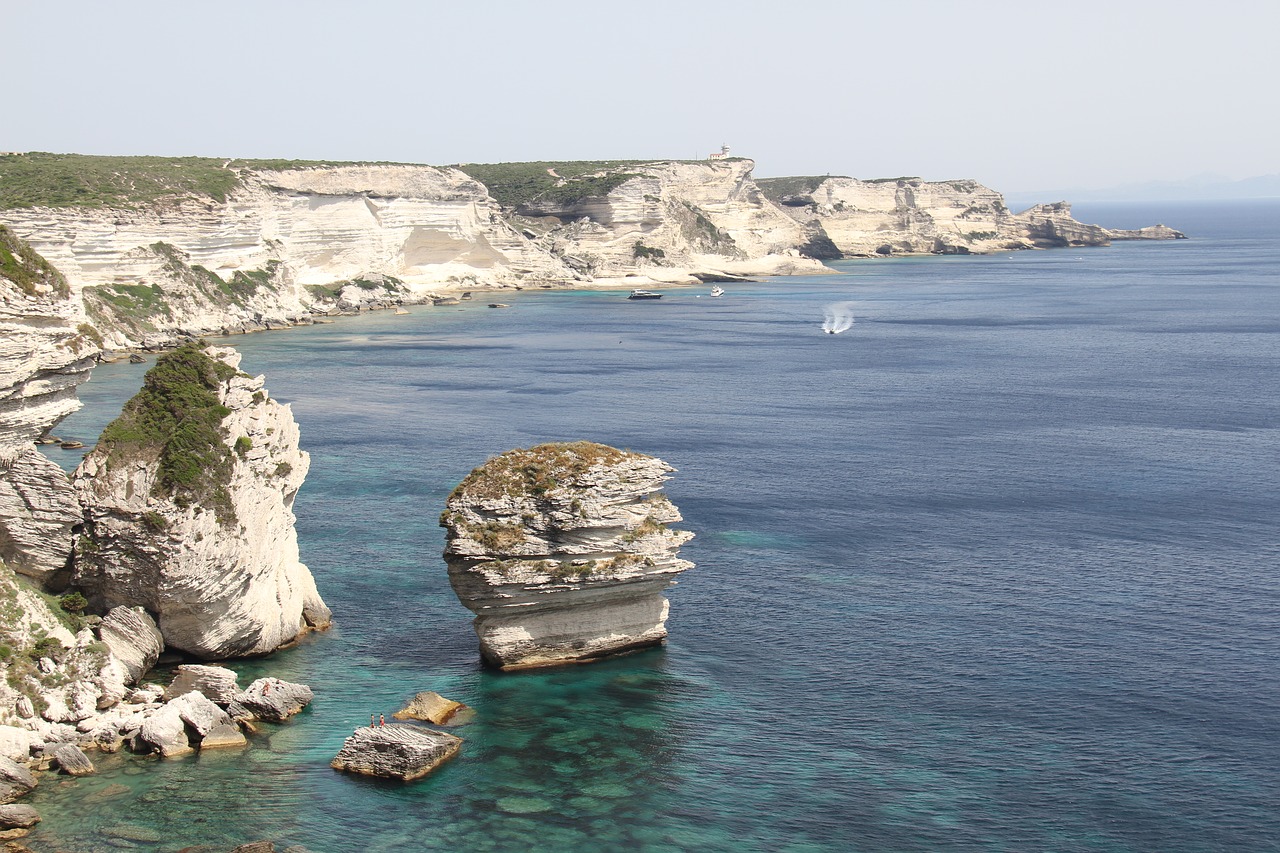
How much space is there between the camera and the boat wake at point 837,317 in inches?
4990

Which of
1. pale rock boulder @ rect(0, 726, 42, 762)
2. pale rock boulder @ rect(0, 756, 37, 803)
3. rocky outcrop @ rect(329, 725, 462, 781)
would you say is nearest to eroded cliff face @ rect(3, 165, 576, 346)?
pale rock boulder @ rect(0, 726, 42, 762)

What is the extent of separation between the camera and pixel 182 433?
36125mm

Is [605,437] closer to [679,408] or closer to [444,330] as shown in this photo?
[679,408]

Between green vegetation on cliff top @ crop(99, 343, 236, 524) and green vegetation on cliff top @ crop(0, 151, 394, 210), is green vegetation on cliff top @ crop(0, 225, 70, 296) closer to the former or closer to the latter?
green vegetation on cliff top @ crop(99, 343, 236, 524)

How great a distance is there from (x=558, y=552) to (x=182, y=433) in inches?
457

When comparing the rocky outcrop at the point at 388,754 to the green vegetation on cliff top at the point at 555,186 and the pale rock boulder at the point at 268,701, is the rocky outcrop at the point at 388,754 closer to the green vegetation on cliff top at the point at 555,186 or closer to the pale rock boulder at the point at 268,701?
the pale rock boulder at the point at 268,701

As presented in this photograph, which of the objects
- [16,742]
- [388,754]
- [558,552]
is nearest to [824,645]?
[558,552]

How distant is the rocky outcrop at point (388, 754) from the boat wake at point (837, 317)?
325 ft

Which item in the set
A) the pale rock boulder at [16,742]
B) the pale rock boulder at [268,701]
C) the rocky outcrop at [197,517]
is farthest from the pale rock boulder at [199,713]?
the rocky outcrop at [197,517]

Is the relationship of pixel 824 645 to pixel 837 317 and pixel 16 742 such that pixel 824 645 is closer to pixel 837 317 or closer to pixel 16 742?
pixel 16 742

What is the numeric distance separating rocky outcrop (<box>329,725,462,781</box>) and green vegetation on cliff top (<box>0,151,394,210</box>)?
85.4 metres

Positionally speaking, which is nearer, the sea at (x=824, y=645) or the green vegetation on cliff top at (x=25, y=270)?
the sea at (x=824, y=645)

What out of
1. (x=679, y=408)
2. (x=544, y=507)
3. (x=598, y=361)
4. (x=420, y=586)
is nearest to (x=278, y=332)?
(x=598, y=361)

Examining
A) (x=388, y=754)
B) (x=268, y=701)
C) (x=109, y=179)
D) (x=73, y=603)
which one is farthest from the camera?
(x=109, y=179)
